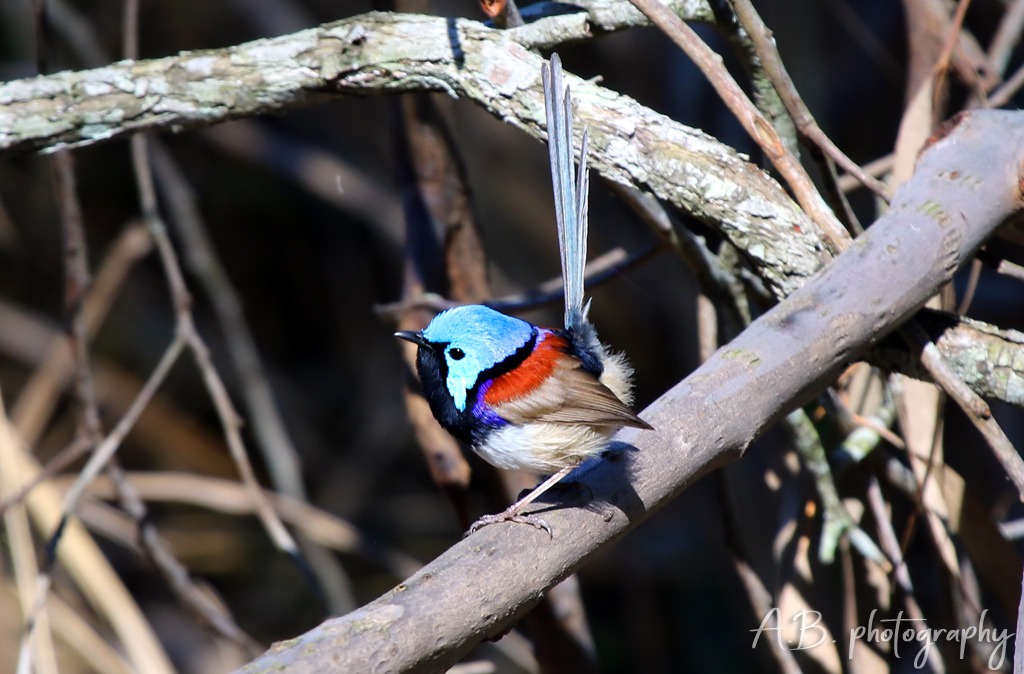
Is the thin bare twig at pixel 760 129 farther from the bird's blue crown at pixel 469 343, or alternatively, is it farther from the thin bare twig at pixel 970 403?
the bird's blue crown at pixel 469 343

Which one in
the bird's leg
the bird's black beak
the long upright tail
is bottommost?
the bird's leg

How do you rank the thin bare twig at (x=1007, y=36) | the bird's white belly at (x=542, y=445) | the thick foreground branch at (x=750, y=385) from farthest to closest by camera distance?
the thin bare twig at (x=1007, y=36) < the bird's white belly at (x=542, y=445) < the thick foreground branch at (x=750, y=385)

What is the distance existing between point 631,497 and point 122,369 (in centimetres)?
461

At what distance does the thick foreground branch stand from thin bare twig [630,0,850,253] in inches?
4.9

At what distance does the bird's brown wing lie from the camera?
7.97 ft

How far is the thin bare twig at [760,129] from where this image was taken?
90.7 inches

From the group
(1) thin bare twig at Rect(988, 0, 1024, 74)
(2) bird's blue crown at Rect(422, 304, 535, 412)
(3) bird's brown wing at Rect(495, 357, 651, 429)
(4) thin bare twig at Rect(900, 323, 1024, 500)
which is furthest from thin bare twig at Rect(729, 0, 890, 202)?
(1) thin bare twig at Rect(988, 0, 1024, 74)

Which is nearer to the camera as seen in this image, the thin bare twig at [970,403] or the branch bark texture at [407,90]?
the thin bare twig at [970,403]

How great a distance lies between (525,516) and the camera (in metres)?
2.06

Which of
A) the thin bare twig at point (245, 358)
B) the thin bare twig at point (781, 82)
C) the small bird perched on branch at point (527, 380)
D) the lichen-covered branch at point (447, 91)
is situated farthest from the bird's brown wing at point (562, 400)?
the thin bare twig at point (245, 358)

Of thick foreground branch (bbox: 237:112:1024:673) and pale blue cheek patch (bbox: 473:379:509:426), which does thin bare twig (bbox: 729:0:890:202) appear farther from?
pale blue cheek patch (bbox: 473:379:509:426)

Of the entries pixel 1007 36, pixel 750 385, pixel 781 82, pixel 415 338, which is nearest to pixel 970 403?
pixel 750 385

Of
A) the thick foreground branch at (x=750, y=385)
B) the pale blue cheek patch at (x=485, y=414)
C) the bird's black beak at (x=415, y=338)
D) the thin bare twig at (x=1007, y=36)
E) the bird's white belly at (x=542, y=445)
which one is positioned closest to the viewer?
the thick foreground branch at (x=750, y=385)

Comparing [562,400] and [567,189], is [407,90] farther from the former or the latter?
[562,400]
